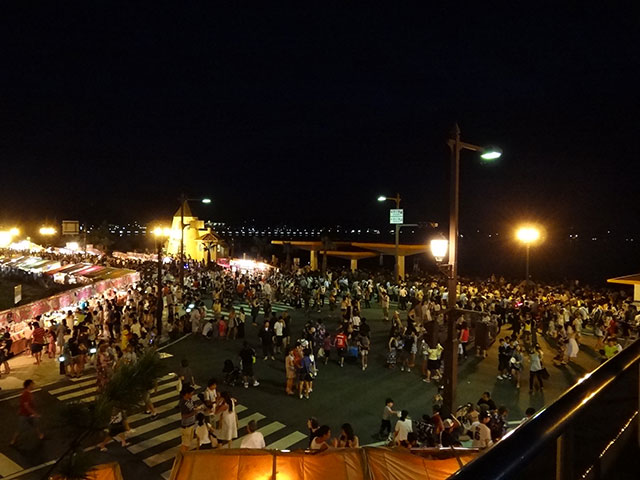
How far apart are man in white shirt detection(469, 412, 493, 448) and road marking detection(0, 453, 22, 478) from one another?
9.13 metres

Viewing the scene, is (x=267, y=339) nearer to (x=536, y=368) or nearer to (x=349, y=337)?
(x=349, y=337)

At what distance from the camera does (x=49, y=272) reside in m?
33.8

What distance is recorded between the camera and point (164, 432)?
33.8ft

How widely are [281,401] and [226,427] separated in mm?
3308

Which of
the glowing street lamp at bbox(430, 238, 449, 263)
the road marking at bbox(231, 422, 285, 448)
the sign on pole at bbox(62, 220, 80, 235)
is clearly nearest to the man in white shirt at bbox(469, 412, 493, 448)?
the glowing street lamp at bbox(430, 238, 449, 263)

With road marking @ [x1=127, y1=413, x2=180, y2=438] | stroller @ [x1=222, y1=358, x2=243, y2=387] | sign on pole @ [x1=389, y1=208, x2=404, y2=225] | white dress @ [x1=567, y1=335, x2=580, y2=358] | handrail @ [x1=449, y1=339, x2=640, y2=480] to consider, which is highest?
sign on pole @ [x1=389, y1=208, x2=404, y2=225]

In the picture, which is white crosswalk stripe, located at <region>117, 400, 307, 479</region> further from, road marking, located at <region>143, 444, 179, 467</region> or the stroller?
A: the stroller

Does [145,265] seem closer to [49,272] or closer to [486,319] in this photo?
[49,272]

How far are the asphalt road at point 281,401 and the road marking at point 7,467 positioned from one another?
0.02 meters

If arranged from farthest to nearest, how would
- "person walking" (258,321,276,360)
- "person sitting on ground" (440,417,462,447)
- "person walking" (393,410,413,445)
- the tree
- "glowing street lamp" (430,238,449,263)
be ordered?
"person walking" (258,321,276,360) < "glowing street lamp" (430,238,449,263) < "person walking" (393,410,413,445) < "person sitting on ground" (440,417,462,447) < the tree

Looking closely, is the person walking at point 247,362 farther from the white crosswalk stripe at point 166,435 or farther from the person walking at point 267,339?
the person walking at point 267,339

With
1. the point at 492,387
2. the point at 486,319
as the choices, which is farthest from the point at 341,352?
the point at 486,319

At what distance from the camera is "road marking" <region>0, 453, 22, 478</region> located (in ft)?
28.2

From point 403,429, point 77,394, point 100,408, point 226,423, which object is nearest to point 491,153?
point 403,429
